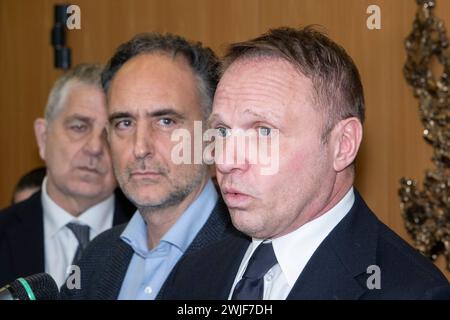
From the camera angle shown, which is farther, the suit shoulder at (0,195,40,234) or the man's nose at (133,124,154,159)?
the suit shoulder at (0,195,40,234)

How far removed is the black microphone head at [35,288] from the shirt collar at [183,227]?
60 centimetres

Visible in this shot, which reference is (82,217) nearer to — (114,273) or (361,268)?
(114,273)

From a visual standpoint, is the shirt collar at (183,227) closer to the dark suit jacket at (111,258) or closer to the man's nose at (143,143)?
the dark suit jacket at (111,258)

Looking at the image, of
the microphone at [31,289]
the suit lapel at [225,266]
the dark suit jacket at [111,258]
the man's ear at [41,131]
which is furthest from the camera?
the man's ear at [41,131]

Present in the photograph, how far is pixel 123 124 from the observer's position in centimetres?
191

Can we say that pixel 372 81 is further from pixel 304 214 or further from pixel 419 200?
pixel 304 214

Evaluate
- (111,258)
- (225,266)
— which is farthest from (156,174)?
(225,266)

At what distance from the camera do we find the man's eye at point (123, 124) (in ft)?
6.24

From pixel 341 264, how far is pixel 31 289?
0.45 metres

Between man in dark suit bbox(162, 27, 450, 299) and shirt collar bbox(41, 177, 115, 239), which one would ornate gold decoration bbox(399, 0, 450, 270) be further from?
shirt collar bbox(41, 177, 115, 239)

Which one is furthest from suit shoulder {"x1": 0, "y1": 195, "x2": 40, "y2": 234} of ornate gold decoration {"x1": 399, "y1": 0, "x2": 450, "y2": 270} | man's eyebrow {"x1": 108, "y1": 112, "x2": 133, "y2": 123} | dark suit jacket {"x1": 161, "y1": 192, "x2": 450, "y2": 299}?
dark suit jacket {"x1": 161, "y1": 192, "x2": 450, "y2": 299}

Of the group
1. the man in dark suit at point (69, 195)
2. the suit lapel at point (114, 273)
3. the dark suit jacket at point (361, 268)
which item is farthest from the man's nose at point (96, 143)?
the dark suit jacket at point (361, 268)

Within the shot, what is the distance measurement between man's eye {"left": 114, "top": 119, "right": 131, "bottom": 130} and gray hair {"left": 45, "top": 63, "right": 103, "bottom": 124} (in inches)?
27.3

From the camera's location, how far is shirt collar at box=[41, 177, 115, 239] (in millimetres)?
2504
